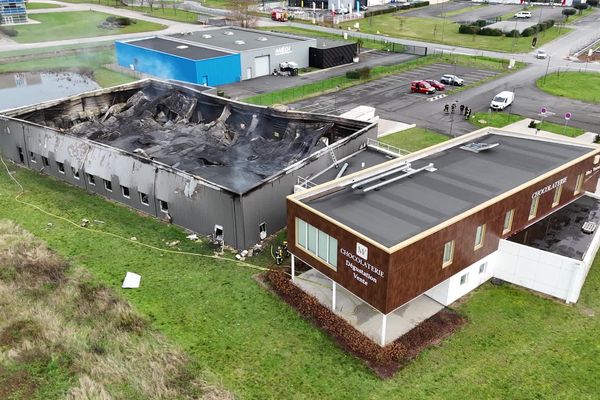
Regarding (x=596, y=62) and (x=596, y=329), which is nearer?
(x=596, y=329)

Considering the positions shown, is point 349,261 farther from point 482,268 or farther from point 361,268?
point 482,268

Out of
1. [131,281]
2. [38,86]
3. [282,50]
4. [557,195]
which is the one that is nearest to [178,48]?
[282,50]

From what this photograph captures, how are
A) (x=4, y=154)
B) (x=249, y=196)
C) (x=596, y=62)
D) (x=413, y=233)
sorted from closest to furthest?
(x=413, y=233), (x=249, y=196), (x=4, y=154), (x=596, y=62)

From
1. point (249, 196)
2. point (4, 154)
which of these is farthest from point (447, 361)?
point (4, 154)

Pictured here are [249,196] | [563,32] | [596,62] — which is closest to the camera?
[249,196]

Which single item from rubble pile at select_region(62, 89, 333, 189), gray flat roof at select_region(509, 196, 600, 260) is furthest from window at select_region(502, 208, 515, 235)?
rubble pile at select_region(62, 89, 333, 189)

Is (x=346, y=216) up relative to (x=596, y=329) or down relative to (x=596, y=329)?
up

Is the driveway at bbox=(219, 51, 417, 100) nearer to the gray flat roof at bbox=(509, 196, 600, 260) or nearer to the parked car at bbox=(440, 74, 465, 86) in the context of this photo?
the parked car at bbox=(440, 74, 465, 86)

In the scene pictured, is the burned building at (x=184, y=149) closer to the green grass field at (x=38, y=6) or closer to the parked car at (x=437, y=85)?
the parked car at (x=437, y=85)

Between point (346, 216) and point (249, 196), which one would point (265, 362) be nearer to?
point (346, 216)
